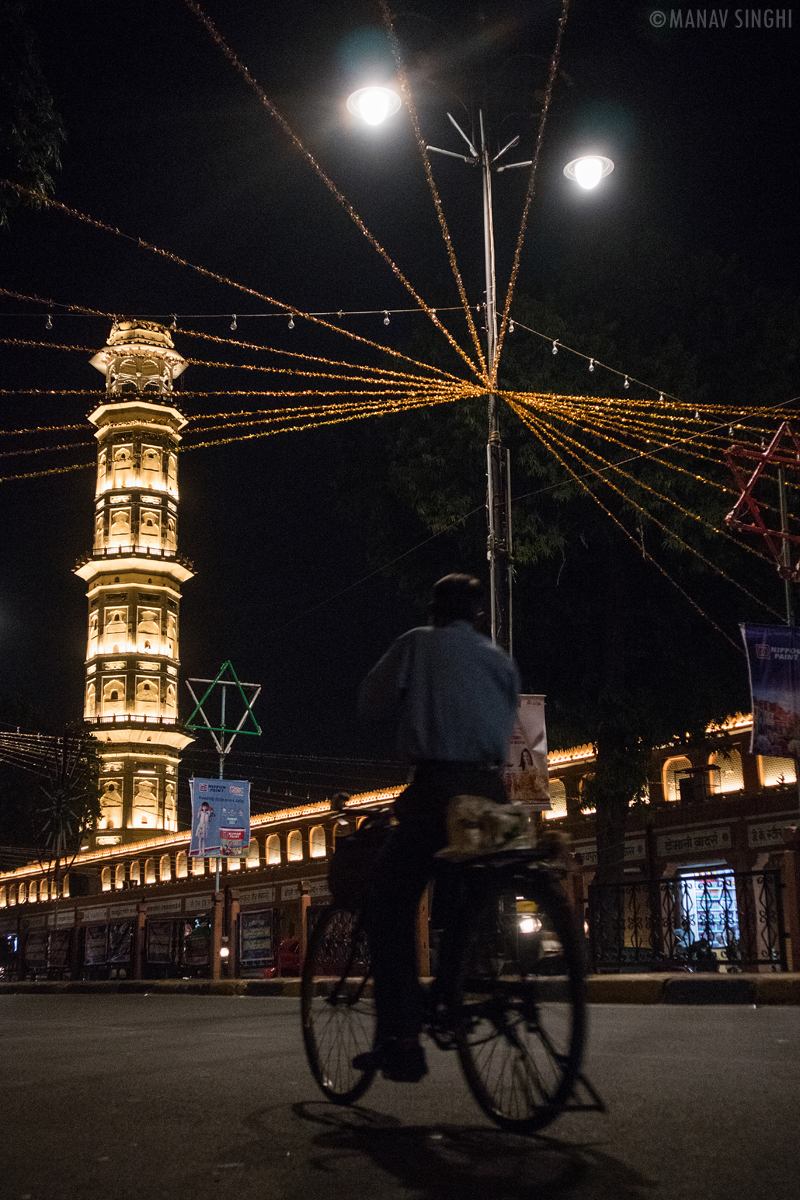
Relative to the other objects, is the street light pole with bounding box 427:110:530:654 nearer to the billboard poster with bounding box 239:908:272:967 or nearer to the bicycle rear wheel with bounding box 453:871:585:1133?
the bicycle rear wheel with bounding box 453:871:585:1133

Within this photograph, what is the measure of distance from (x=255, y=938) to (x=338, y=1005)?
39.5m

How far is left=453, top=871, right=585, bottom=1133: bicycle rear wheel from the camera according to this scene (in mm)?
3453

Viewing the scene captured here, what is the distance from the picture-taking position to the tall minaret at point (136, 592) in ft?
255

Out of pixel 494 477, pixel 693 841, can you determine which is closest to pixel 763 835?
pixel 693 841

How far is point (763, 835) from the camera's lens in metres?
27.7

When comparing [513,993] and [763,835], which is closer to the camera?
[513,993]

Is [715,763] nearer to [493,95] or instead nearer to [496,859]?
[493,95]

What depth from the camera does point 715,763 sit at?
2977 cm

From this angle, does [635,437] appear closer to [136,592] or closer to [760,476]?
[760,476]

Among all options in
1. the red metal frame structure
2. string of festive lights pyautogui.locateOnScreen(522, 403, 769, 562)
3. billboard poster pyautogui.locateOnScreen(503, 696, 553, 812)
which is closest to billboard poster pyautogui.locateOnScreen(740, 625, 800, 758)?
the red metal frame structure

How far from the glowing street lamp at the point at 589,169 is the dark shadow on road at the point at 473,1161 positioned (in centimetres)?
1222

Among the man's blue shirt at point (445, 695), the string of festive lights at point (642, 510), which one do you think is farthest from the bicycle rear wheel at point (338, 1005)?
the string of festive lights at point (642, 510)

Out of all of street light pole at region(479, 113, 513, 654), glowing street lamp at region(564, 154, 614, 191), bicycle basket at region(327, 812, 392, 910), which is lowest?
bicycle basket at region(327, 812, 392, 910)

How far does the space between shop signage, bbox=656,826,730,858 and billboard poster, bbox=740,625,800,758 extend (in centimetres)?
1426
